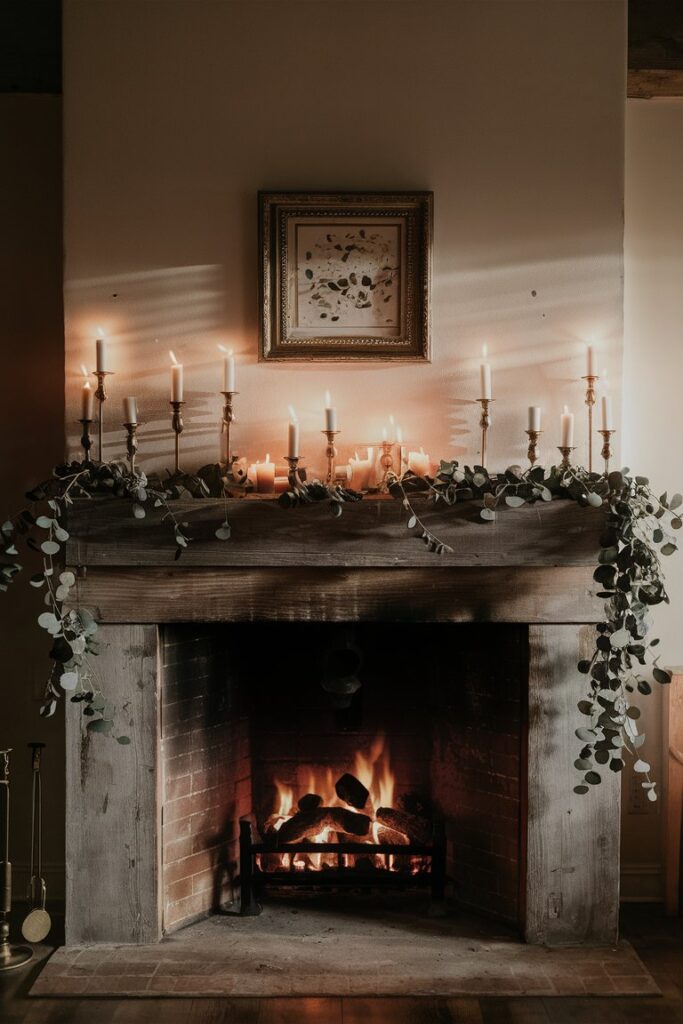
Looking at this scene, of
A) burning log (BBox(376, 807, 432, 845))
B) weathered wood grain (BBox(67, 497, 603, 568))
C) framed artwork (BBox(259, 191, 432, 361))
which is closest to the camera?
weathered wood grain (BBox(67, 497, 603, 568))

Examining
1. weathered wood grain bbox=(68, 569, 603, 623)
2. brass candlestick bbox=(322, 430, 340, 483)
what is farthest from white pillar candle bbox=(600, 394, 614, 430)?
brass candlestick bbox=(322, 430, 340, 483)

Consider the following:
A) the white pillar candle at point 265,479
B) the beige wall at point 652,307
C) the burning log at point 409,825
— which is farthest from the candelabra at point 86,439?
the beige wall at point 652,307

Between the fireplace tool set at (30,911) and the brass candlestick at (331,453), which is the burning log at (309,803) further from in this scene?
the brass candlestick at (331,453)

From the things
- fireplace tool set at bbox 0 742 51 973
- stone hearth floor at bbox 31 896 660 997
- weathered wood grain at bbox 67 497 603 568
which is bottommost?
stone hearth floor at bbox 31 896 660 997

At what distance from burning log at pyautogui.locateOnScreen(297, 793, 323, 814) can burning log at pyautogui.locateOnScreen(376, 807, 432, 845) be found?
218 mm

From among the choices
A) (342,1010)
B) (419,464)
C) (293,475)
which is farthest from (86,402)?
(342,1010)

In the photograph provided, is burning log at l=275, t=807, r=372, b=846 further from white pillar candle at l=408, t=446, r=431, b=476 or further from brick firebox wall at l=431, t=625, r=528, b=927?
white pillar candle at l=408, t=446, r=431, b=476

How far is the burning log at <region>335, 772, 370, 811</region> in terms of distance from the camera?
10.2 feet

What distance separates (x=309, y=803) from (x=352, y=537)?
1.04 m

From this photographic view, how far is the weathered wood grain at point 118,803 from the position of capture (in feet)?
8.93

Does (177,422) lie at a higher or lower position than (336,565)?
higher

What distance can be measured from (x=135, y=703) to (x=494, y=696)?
1095 millimetres

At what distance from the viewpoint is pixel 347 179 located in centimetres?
286

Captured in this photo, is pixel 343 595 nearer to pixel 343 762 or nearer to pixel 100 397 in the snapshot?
pixel 343 762
